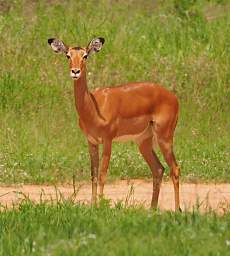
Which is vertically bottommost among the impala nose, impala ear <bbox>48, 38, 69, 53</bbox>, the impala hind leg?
the impala hind leg

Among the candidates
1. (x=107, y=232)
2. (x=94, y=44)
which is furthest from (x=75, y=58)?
(x=107, y=232)

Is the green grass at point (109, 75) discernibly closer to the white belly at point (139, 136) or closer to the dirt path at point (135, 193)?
the dirt path at point (135, 193)

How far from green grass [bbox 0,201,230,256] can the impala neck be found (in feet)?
5.94

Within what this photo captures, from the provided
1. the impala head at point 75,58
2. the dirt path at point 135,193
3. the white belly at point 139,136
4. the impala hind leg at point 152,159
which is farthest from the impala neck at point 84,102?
the dirt path at point 135,193

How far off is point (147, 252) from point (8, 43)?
10.6 meters

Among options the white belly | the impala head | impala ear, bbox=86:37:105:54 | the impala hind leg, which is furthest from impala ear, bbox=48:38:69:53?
the impala hind leg

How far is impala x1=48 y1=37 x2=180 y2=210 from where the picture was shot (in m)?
10.4

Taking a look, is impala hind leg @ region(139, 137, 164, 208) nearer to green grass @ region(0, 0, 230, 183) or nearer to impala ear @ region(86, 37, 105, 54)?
impala ear @ region(86, 37, 105, 54)

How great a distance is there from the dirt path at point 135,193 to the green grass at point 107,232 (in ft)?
7.38

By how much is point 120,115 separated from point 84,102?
0.42m

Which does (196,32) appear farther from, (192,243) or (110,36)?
(192,243)

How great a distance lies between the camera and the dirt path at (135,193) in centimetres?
1100

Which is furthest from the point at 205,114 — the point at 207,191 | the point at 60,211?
the point at 60,211

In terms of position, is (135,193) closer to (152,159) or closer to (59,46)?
(152,159)
